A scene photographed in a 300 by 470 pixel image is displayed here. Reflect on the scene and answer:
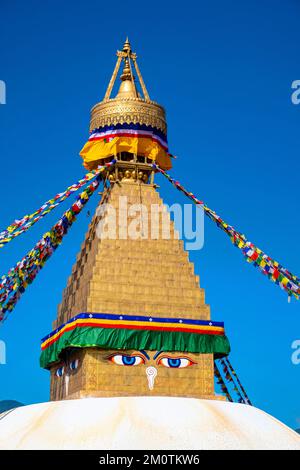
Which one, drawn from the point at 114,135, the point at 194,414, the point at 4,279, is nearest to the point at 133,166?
the point at 114,135

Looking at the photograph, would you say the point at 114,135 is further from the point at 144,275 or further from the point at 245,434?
the point at 245,434

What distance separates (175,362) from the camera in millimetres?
23688

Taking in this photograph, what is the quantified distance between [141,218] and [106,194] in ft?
5.47

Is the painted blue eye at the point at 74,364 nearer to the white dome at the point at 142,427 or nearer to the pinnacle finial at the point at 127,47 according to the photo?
the white dome at the point at 142,427

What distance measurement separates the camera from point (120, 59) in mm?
29562

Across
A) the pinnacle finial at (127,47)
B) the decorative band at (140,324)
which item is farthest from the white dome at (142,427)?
the pinnacle finial at (127,47)

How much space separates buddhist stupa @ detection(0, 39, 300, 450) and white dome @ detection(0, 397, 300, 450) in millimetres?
32

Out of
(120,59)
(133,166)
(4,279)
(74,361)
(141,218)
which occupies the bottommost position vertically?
(74,361)

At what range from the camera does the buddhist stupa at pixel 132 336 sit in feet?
64.6

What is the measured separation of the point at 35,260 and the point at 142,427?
7.72 m

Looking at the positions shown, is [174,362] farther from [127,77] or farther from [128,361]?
[127,77]

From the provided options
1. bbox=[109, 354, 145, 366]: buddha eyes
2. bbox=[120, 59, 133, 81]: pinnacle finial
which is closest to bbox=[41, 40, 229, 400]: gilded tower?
bbox=[109, 354, 145, 366]: buddha eyes

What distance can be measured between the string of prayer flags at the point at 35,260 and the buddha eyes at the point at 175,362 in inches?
195

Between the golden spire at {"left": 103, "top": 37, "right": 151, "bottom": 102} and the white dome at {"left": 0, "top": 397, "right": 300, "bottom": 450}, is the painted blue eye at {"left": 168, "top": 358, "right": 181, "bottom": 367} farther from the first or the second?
the golden spire at {"left": 103, "top": 37, "right": 151, "bottom": 102}
